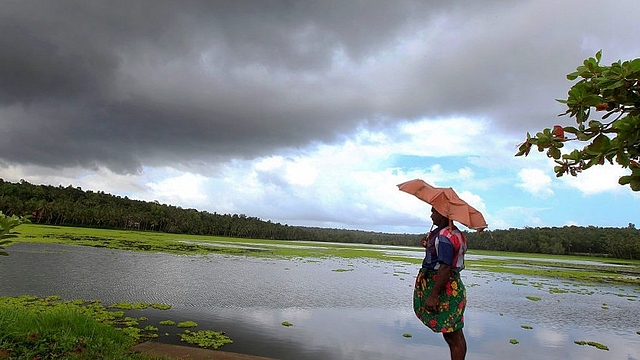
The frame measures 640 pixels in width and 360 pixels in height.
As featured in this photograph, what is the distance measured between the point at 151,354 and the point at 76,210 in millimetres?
87441

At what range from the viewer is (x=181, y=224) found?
98438mm

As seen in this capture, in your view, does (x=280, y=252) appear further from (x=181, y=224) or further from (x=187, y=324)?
(x=181, y=224)

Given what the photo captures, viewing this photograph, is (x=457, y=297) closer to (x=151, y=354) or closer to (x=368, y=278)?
(x=151, y=354)

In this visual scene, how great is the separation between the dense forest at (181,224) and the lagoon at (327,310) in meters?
65.7

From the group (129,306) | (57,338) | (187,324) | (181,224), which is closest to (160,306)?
(129,306)

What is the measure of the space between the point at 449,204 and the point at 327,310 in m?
9.17

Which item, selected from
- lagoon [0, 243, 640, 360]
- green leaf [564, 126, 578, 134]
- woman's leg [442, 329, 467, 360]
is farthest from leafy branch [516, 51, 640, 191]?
lagoon [0, 243, 640, 360]

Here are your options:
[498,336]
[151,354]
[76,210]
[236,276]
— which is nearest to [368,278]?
[236,276]

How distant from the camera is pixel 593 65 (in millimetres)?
1898

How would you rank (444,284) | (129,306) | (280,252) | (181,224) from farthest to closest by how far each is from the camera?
(181,224) → (280,252) → (129,306) → (444,284)

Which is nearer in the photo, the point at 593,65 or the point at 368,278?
the point at 593,65

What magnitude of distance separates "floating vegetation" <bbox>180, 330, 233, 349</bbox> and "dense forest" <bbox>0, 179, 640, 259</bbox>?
7688 cm

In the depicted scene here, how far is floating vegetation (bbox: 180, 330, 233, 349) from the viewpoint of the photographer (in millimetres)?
7906

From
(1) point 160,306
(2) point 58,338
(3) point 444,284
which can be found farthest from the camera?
(1) point 160,306
